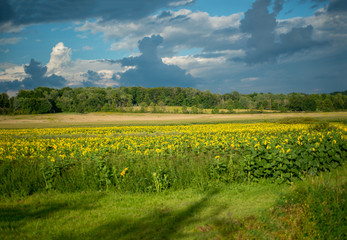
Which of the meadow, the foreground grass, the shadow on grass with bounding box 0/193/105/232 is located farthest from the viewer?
the shadow on grass with bounding box 0/193/105/232

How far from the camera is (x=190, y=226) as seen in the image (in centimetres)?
498

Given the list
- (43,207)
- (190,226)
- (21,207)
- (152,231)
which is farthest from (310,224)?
(21,207)

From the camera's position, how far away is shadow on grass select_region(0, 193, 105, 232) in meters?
5.27

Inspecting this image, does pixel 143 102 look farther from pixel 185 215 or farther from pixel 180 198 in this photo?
pixel 185 215

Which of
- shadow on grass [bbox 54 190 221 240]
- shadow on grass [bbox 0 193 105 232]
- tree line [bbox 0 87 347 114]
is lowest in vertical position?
shadow on grass [bbox 54 190 221 240]

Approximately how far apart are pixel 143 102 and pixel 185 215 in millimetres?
116868

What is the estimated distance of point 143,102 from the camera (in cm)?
12075

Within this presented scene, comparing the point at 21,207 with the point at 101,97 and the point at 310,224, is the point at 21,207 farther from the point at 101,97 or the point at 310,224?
the point at 101,97

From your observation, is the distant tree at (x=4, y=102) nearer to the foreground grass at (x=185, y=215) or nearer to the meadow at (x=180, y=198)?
the meadow at (x=180, y=198)

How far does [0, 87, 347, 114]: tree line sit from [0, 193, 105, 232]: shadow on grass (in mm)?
89566

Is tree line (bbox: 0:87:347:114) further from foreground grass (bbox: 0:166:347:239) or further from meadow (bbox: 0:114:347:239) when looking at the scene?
foreground grass (bbox: 0:166:347:239)

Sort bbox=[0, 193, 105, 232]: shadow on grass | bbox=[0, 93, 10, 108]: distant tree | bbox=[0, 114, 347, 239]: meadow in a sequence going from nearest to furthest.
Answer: bbox=[0, 114, 347, 239]: meadow
bbox=[0, 193, 105, 232]: shadow on grass
bbox=[0, 93, 10, 108]: distant tree

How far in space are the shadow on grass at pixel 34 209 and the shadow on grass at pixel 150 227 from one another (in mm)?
1336

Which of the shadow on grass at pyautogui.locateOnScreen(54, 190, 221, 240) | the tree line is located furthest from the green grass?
the tree line
